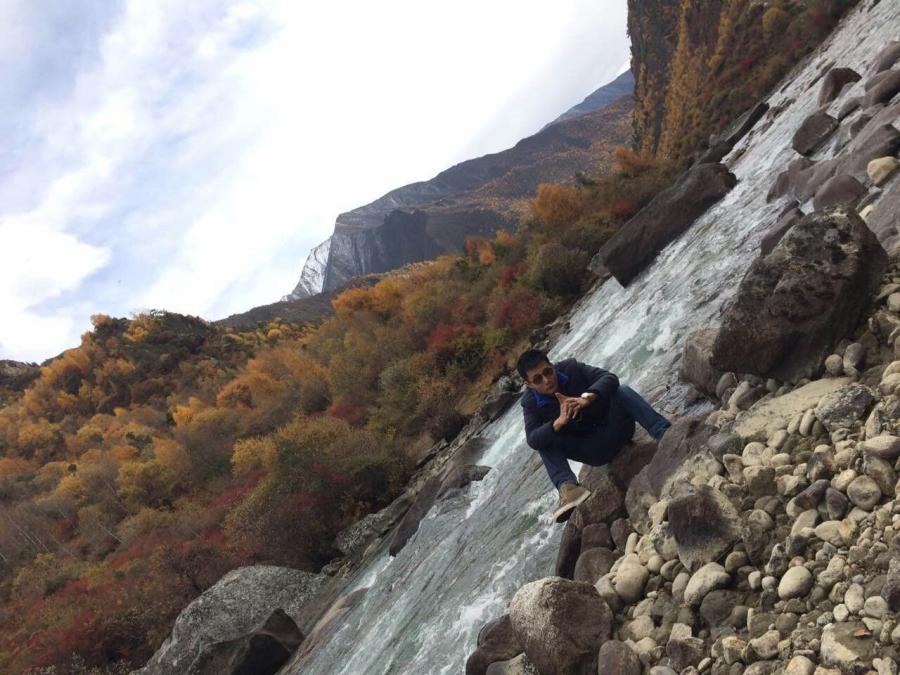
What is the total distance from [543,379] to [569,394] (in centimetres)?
46

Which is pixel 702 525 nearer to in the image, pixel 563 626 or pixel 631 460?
pixel 563 626

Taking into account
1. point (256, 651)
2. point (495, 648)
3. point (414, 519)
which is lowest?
point (414, 519)

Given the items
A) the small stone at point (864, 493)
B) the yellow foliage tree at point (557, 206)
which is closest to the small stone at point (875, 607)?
the small stone at point (864, 493)

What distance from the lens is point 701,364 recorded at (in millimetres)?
6738

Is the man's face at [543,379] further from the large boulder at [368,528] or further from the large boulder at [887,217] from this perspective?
the large boulder at [368,528]

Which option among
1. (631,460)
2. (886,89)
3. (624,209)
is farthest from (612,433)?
(624,209)

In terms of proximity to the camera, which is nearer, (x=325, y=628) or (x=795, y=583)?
(x=795, y=583)

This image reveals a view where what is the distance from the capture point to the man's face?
541 cm

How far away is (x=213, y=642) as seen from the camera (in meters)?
14.6

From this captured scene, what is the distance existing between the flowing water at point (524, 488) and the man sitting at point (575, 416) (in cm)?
160

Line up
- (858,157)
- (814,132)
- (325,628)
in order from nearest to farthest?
(858,157) → (814,132) → (325,628)

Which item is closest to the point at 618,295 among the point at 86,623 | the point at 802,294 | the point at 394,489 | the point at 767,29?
the point at 394,489

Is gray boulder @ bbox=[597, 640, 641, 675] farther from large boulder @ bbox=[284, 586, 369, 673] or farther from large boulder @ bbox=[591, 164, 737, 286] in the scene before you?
large boulder @ bbox=[591, 164, 737, 286]

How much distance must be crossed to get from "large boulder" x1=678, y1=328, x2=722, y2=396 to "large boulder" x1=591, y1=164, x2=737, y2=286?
1136 cm
